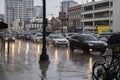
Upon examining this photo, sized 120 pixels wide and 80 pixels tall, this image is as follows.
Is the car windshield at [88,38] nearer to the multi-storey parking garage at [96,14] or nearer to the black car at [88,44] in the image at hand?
the black car at [88,44]

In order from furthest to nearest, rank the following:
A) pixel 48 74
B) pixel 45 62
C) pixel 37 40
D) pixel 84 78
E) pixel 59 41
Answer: pixel 37 40 < pixel 59 41 < pixel 45 62 < pixel 48 74 < pixel 84 78

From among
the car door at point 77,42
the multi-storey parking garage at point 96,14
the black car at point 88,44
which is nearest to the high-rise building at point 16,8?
the multi-storey parking garage at point 96,14

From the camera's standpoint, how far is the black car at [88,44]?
1242 inches

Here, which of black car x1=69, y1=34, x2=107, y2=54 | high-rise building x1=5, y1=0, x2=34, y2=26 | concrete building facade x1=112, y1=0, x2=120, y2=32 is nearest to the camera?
black car x1=69, y1=34, x2=107, y2=54

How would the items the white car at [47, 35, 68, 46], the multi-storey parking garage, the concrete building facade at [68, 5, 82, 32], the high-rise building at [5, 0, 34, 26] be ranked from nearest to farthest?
1. the white car at [47, 35, 68, 46]
2. the multi-storey parking garage
3. the concrete building facade at [68, 5, 82, 32]
4. the high-rise building at [5, 0, 34, 26]

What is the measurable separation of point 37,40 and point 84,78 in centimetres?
4961

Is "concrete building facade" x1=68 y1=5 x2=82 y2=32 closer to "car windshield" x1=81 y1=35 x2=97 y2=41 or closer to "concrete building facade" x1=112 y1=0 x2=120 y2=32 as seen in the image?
"concrete building facade" x1=112 y1=0 x2=120 y2=32

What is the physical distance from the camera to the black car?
31547 mm

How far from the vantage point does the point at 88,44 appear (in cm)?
3241

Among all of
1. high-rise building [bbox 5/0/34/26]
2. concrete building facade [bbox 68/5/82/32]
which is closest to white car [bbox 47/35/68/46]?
concrete building facade [bbox 68/5/82/32]

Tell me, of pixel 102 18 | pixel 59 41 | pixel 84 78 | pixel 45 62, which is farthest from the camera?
pixel 102 18

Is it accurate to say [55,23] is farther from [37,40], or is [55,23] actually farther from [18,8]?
[37,40]

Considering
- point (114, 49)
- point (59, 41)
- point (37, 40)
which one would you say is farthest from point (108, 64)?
point (37, 40)

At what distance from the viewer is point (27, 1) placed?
18650 centimetres
